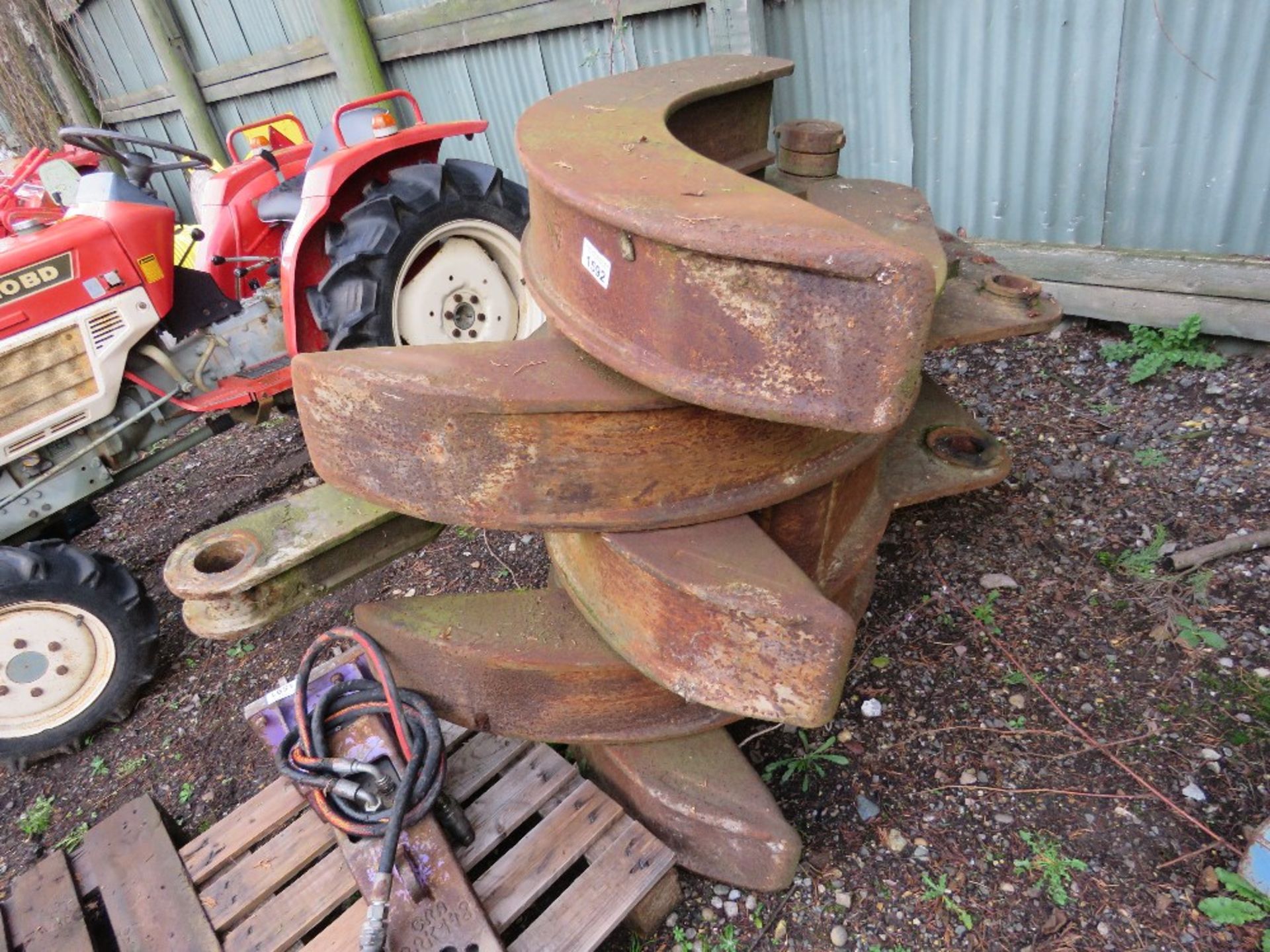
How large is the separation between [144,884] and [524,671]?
1025mm

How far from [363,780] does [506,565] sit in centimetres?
127

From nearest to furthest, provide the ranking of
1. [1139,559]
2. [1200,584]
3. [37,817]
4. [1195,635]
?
[1195,635], [1200,584], [1139,559], [37,817]

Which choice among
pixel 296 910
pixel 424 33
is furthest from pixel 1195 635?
pixel 424 33

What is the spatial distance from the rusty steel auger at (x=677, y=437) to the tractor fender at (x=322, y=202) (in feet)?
5.09

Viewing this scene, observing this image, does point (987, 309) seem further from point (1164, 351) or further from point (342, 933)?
point (342, 933)

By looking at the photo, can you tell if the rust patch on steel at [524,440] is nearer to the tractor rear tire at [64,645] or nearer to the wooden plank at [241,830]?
the wooden plank at [241,830]

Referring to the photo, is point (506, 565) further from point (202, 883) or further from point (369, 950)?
point (369, 950)

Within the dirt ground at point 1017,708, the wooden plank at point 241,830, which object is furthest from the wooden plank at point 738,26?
the wooden plank at point 241,830

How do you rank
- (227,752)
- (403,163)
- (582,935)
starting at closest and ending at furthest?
(582,935)
(227,752)
(403,163)

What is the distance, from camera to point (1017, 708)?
1.93 metres

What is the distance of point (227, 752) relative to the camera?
2426mm

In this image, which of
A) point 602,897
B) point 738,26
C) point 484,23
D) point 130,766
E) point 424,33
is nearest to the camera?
point 602,897

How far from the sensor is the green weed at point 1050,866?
1.59 m

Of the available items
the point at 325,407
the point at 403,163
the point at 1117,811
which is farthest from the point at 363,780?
the point at 403,163
